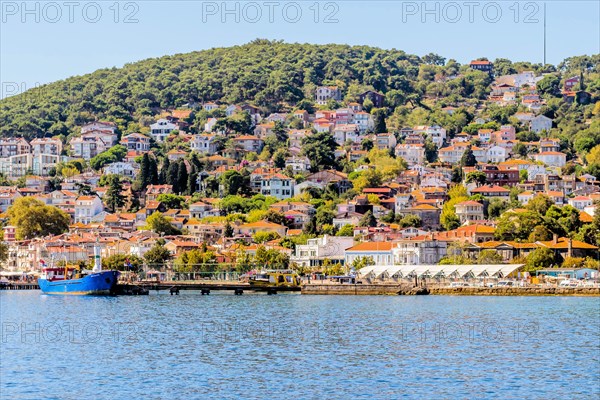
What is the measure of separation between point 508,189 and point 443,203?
6.49 metres

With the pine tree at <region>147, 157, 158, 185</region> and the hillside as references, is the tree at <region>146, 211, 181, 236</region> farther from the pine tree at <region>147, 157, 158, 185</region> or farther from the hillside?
the hillside

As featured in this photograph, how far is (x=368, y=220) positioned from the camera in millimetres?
100812

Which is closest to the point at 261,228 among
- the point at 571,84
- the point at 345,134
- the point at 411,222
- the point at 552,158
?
the point at 411,222

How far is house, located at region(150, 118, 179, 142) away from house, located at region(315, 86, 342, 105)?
27031 millimetres

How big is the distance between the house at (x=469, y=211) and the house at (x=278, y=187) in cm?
1994

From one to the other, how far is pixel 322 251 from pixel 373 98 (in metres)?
80.3

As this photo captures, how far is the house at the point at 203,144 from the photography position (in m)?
137

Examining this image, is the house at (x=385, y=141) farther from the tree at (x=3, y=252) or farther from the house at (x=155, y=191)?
the tree at (x=3, y=252)

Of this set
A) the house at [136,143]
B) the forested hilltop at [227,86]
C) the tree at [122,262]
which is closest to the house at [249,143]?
the house at [136,143]

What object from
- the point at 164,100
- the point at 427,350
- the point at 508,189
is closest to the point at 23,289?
the point at 508,189

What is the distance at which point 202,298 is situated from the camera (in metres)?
72.4

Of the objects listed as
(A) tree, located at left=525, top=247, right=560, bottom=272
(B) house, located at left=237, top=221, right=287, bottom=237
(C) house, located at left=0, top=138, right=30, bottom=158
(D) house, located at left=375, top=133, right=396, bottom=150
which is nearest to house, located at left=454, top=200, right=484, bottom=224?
(B) house, located at left=237, top=221, right=287, bottom=237

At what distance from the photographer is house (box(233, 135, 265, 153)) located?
139m

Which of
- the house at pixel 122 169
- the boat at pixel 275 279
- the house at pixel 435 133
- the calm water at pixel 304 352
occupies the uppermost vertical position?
the house at pixel 435 133
